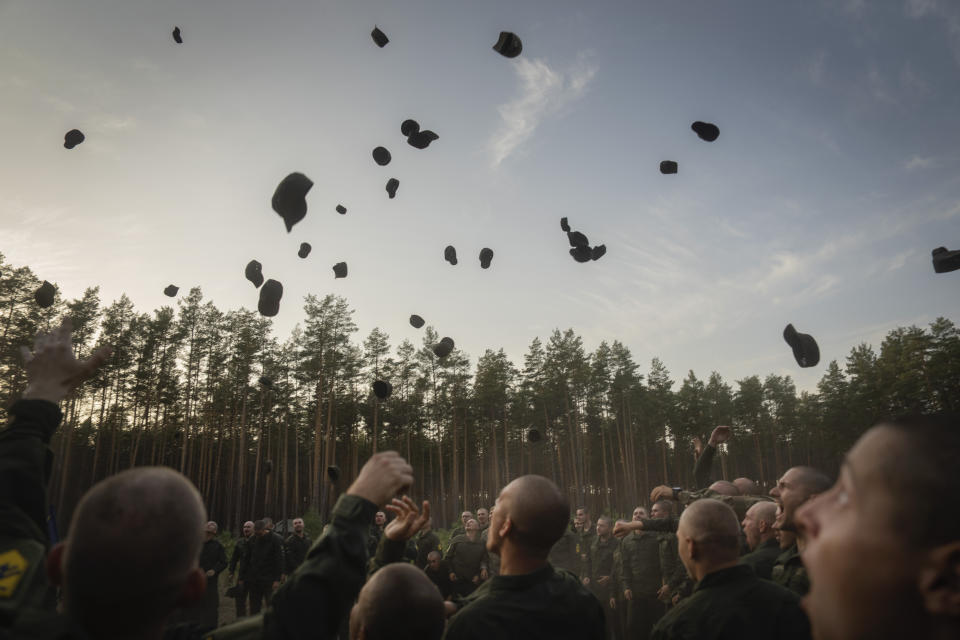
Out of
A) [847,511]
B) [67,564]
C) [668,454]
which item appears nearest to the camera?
[847,511]

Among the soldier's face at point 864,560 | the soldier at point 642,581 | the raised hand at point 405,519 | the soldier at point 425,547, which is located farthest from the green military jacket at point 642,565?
the soldier's face at point 864,560

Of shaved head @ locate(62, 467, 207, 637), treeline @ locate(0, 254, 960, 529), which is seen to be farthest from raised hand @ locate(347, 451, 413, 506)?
treeline @ locate(0, 254, 960, 529)

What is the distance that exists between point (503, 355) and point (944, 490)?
52067mm

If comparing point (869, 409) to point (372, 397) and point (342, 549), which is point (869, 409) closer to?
point (372, 397)

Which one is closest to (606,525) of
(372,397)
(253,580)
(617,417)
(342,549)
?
(253,580)

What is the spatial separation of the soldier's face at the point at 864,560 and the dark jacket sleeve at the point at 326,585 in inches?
59.3

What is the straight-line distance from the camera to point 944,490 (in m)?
1.12

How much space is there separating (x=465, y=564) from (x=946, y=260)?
10.4 metres

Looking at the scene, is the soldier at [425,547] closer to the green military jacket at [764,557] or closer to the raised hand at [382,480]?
the green military jacket at [764,557]

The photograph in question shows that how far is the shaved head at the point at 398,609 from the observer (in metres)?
2.46

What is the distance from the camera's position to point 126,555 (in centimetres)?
149

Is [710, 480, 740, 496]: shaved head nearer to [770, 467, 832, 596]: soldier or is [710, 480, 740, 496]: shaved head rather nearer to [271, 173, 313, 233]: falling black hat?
[770, 467, 832, 596]: soldier

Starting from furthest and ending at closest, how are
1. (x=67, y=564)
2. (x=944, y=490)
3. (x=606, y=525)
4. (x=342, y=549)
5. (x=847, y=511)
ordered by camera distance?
(x=606, y=525)
(x=342, y=549)
(x=67, y=564)
(x=847, y=511)
(x=944, y=490)

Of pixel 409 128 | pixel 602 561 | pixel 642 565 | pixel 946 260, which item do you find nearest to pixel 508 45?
pixel 409 128
